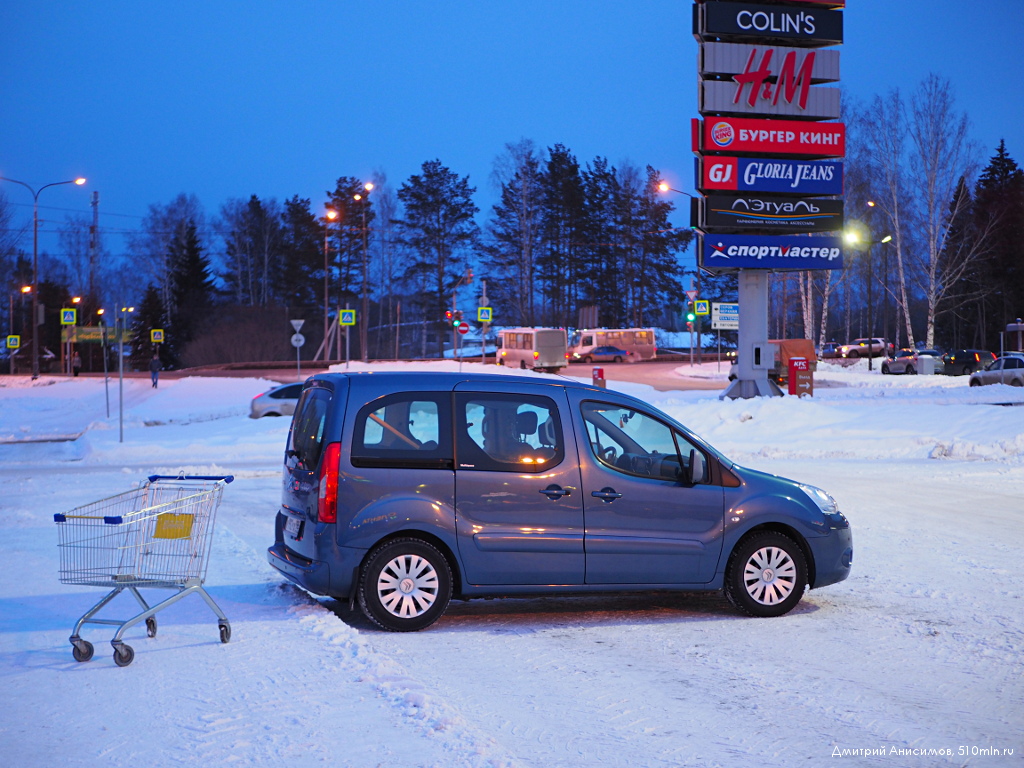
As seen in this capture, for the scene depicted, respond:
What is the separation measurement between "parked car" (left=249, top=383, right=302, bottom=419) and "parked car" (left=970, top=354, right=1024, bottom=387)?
2695cm

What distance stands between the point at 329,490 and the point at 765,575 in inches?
133

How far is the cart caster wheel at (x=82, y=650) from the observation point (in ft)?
21.2

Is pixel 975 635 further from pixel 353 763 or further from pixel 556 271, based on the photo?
pixel 556 271

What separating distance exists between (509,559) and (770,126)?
26.8 meters

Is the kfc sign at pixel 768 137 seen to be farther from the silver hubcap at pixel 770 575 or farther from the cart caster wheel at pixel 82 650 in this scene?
the cart caster wheel at pixel 82 650

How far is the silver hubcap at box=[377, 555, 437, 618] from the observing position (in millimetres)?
7539

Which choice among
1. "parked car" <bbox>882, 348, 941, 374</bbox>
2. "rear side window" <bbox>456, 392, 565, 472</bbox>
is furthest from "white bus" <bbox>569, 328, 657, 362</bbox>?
"rear side window" <bbox>456, 392, 565, 472</bbox>

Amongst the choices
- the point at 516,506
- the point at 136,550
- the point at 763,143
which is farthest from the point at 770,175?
the point at 136,550

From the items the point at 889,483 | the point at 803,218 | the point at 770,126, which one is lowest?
the point at 889,483

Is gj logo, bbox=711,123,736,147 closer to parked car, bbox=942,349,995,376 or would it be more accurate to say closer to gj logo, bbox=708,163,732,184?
gj logo, bbox=708,163,732,184

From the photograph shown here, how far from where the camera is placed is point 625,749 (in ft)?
16.4

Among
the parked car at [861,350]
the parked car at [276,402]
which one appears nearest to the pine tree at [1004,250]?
the parked car at [861,350]

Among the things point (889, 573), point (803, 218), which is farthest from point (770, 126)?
point (889, 573)

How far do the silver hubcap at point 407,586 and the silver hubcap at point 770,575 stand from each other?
7.98ft
